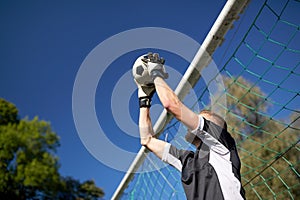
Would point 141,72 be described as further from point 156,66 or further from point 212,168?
point 212,168

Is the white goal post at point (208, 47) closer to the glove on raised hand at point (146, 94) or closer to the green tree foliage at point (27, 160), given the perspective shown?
the glove on raised hand at point (146, 94)

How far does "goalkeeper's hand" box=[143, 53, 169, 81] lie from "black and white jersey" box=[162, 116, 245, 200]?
1.27 ft

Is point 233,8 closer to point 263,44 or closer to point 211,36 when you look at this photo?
point 211,36

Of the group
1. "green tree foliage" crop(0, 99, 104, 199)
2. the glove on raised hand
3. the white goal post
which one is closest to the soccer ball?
the glove on raised hand

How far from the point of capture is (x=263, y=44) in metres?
2.26

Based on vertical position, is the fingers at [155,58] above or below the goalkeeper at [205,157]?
above

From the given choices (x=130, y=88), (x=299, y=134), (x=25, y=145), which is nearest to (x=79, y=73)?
(x=130, y=88)

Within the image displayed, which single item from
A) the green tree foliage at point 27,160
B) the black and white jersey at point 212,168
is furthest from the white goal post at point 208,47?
the green tree foliage at point 27,160

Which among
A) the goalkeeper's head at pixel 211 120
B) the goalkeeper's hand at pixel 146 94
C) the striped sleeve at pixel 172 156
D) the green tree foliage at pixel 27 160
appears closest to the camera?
the goalkeeper's head at pixel 211 120

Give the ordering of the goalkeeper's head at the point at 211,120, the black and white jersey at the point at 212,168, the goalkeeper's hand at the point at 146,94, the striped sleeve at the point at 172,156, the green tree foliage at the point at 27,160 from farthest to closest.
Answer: the green tree foliage at the point at 27,160, the goalkeeper's hand at the point at 146,94, the striped sleeve at the point at 172,156, the goalkeeper's head at the point at 211,120, the black and white jersey at the point at 212,168

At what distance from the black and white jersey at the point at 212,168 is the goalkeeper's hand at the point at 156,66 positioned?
15.2 inches

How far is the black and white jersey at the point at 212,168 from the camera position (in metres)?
1.44

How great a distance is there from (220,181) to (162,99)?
0.48m

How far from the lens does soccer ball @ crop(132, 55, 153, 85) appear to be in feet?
6.46
